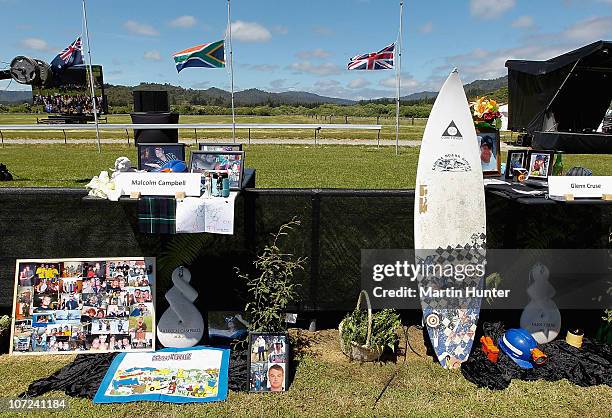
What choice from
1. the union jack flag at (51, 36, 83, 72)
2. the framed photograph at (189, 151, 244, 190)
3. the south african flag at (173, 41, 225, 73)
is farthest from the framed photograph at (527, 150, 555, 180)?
the union jack flag at (51, 36, 83, 72)

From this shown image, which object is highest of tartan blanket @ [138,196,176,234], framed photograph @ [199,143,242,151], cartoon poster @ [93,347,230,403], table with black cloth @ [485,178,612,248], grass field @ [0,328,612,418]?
framed photograph @ [199,143,242,151]

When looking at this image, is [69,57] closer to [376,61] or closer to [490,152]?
[376,61]

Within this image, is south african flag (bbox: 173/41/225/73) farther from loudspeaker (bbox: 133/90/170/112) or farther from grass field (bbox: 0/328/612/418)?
grass field (bbox: 0/328/612/418)

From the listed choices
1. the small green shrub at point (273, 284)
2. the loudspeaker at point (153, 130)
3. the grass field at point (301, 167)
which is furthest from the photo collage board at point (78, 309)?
the grass field at point (301, 167)

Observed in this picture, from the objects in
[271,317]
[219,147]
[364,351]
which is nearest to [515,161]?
[364,351]

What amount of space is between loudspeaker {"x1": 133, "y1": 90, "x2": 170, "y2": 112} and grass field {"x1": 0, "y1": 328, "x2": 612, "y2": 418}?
668 cm

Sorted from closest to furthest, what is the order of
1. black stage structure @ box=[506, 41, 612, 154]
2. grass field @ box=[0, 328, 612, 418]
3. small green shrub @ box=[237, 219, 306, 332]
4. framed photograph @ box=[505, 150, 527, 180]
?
grass field @ box=[0, 328, 612, 418] → small green shrub @ box=[237, 219, 306, 332] → framed photograph @ box=[505, 150, 527, 180] → black stage structure @ box=[506, 41, 612, 154]

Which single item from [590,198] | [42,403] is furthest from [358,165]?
[42,403]

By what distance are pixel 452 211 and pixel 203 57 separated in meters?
10.2

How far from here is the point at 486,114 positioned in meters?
4.32

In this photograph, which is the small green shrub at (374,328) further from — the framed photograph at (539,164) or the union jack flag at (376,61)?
the union jack flag at (376,61)

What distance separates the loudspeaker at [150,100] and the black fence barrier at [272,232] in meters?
5.93

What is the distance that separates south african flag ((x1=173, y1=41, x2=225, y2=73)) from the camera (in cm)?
1207

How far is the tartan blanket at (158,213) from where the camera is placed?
340cm
